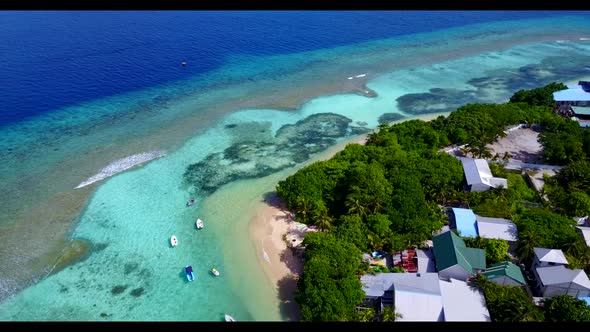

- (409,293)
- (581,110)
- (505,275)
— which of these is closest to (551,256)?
(505,275)

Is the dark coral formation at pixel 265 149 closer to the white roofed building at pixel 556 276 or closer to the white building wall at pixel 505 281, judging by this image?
the white building wall at pixel 505 281

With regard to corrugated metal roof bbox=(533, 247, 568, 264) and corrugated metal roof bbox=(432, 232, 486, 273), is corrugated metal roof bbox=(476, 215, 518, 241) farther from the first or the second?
corrugated metal roof bbox=(432, 232, 486, 273)

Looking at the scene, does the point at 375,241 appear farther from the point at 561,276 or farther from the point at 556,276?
the point at 561,276

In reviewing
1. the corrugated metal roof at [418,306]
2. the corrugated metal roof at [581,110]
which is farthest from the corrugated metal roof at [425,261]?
the corrugated metal roof at [581,110]

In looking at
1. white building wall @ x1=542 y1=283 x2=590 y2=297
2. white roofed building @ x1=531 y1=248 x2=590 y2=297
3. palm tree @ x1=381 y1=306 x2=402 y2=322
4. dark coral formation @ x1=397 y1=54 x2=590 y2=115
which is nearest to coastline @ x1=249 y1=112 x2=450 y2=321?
palm tree @ x1=381 y1=306 x2=402 y2=322

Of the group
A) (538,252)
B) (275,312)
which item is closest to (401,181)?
(538,252)

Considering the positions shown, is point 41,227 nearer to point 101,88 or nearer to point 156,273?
point 156,273
